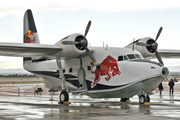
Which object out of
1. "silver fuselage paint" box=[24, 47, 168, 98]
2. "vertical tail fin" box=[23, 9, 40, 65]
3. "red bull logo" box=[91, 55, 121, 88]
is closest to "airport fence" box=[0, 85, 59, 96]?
"vertical tail fin" box=[23, 9, 40, 65]

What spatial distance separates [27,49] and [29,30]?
6.40 meters


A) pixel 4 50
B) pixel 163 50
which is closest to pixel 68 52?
pixel 4 50

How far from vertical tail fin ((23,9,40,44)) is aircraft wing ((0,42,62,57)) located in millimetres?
5064

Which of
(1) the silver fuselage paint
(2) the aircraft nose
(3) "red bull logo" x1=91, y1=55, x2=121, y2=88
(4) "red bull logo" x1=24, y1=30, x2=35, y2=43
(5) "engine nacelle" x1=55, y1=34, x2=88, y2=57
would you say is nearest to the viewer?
(2) the aircraft nose

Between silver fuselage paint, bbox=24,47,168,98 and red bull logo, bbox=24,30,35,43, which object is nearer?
silver fuselage paint, bbox=24,47,168,98

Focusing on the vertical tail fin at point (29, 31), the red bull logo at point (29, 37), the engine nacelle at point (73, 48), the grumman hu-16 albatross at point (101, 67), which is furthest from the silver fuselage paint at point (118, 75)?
the red bull logo at point (29, 37)

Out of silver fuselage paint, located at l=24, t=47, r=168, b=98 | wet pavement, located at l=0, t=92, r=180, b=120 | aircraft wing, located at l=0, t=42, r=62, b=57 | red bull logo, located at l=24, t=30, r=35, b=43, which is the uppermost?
red bull logo, located at l=24, t=30, r=35, b=43

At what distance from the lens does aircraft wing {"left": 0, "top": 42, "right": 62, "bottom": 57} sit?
15.7 metres

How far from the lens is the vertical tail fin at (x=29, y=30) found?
22125mm

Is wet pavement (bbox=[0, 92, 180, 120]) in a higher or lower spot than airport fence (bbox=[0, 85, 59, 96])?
lower

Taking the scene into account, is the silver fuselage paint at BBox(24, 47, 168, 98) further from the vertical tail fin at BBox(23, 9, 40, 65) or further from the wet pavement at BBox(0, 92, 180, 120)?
the vertical tail fin at BBox(23, 9, 40, 65)

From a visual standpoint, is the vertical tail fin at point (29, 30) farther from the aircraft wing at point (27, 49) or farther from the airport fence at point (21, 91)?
the airport fence at point (21, 91)

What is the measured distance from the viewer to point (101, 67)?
55.0 feet

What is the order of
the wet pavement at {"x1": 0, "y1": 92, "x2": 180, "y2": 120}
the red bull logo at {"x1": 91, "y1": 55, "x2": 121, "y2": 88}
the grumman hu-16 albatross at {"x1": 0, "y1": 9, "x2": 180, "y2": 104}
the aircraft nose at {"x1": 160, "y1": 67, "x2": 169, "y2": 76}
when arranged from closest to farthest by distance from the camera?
the wet pavement at {"x1": 0, "y1": 92, "x2": 180, "y2": 120}
the aircraft nose at {"x1": 160, "y1": 67, "x2": 169, "y2": 76}
the grumman hu-16 albatross at {"x1": 0, "y1": 9, "x2": 180, "y2": 104}
the red bull logo at {"x1": 91, "y1": 55, "x2": 121, "y2": 88}
